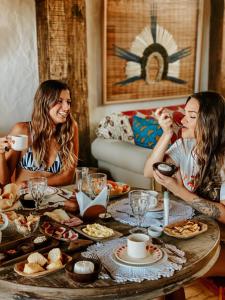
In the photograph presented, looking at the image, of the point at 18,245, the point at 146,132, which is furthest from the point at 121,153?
the point at 18,245

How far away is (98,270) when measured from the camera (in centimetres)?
129

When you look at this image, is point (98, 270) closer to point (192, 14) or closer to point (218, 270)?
point (218, 270)

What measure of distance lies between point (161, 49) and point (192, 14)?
2.14 ft

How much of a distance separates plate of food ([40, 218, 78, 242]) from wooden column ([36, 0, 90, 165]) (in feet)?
7.16

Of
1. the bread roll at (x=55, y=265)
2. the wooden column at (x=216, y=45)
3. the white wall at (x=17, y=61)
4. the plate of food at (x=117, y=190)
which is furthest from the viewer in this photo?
the wooden column at (x=216, y=45)

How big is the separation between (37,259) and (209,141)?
107 centimetres

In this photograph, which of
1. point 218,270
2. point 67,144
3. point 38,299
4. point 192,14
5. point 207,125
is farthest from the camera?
point 192,14

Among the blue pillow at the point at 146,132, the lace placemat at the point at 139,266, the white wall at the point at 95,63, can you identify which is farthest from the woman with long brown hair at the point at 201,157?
the white wall at the point at 95,63

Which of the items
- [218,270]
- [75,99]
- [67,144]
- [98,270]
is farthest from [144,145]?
[98,270]

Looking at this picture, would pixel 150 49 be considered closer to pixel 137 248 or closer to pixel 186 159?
pixel 186 159

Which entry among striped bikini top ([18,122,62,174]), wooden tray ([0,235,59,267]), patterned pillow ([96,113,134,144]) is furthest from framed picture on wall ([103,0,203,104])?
wooden tray ([0,235,59,267])

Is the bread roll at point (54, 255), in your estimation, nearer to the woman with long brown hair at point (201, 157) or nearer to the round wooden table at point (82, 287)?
the round wooden table at point (82, 287)

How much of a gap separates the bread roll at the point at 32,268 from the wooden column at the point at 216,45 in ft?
13.5

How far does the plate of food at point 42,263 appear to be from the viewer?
1.30 metres
